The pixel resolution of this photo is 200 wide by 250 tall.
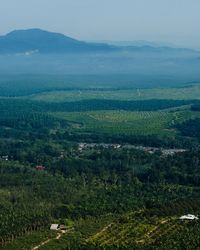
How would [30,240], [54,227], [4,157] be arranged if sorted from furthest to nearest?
[4,157] → [54,227] → [30,240]

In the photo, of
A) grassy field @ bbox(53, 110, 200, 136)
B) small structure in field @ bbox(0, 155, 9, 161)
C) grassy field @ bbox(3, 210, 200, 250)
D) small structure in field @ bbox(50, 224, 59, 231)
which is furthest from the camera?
grassy field @ bbox(53, 110, 200, 136)

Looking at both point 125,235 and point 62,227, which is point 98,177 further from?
point 125,235

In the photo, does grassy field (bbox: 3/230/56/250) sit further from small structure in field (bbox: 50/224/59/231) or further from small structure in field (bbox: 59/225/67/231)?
small structure in field (bbox: 59/225/67/231)

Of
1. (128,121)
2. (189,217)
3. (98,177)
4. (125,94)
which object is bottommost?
(98,177)

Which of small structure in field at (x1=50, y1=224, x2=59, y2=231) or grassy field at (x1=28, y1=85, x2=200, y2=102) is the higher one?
grassy field at (x1=28, y1=85, x2=200, y2=102)

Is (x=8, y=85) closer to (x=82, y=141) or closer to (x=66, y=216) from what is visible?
(x=82, y=141)

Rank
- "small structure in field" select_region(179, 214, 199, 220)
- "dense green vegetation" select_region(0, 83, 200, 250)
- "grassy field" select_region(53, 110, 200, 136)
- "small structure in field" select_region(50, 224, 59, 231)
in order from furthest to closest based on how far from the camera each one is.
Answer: "grassy field" select_region(53, 110, 200, 136) → "small structure in field" select_region(179, 214, 199, 220) → "small structure in field" select_region(50, 224, 59, 231) → "dense green vegetation" select_region(0, 83, 200, 250)

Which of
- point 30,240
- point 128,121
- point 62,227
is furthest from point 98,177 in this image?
point 128,121

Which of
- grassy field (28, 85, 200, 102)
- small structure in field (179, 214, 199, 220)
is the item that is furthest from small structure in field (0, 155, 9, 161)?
grassy field (28, 85, 200, 102)
